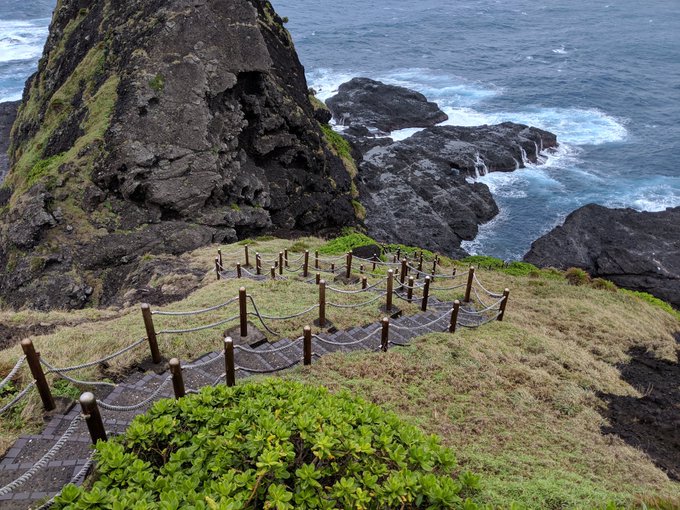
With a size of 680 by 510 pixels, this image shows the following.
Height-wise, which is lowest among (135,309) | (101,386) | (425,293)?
(135,309)

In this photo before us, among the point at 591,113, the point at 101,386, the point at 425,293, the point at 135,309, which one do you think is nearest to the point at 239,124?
the point at 135,309

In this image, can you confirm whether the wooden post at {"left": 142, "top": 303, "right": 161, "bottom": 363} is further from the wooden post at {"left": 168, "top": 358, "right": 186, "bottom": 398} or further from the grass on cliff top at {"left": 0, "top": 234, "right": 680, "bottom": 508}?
the wooden post at {"left": 168, "top": 358, "right": 186, "bottom": 398}

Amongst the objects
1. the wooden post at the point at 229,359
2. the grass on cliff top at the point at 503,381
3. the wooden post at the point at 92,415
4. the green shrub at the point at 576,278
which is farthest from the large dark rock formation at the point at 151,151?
the green shrub at the point at 576,278

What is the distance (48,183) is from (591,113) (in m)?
56.0

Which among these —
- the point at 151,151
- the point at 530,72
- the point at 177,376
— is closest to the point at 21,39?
the point at 151,151

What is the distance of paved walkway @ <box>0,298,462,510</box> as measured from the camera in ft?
17.5

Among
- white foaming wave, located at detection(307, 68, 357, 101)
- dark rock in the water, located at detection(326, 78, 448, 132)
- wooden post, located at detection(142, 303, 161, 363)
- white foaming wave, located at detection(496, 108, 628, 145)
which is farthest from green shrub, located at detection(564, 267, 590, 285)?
white foaming wave, located at detection(307, 68, 357, 101)

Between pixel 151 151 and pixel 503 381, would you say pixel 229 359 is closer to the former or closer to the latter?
pixel 503 381

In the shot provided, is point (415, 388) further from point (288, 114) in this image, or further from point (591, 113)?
point (591, 113)

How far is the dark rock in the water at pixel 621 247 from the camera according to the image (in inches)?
1146

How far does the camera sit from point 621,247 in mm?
31359

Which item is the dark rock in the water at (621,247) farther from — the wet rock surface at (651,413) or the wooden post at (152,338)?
the wooden post at (152,338)

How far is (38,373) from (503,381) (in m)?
8.41

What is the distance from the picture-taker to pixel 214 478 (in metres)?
4.39
